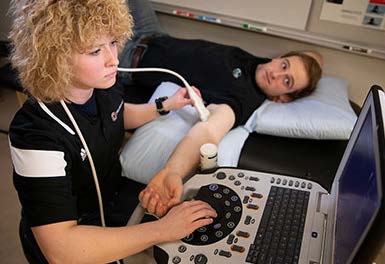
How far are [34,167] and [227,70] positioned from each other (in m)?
1.08

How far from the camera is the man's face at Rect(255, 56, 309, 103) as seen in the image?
5.53ft

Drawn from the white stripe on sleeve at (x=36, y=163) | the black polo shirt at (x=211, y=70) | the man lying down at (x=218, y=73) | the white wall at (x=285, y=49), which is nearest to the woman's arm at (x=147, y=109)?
the man lying down at (x=218, y=73)

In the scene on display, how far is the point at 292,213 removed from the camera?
2.92ft

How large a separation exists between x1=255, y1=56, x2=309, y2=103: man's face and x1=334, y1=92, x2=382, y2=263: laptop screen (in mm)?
889

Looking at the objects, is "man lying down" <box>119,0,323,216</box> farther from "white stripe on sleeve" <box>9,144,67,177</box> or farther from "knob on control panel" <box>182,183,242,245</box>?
"white stripe on sleeve" <box>9,144,67,177</box>

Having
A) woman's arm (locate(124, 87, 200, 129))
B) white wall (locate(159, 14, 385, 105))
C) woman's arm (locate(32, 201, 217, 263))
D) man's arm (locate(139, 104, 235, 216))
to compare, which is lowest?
woman's arm (locate(32, 201, 217, 263))

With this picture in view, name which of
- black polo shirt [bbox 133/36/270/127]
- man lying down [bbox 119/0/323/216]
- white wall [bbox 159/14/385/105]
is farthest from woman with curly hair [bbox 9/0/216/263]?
white wall [bbox 159/14/385/105]

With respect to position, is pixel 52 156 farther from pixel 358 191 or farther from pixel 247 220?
pixel 358 191

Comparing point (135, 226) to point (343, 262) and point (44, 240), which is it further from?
point (343, 262)

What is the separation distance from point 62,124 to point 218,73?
952 millimetres

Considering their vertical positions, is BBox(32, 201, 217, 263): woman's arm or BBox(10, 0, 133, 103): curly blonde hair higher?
BBox(10, 0, 133, 103): curly blonde hair

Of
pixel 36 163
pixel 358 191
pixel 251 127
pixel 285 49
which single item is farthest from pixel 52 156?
pixel 285 49

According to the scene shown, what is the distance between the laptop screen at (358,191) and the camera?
544 millimetres

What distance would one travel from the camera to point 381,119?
0.62 metres
